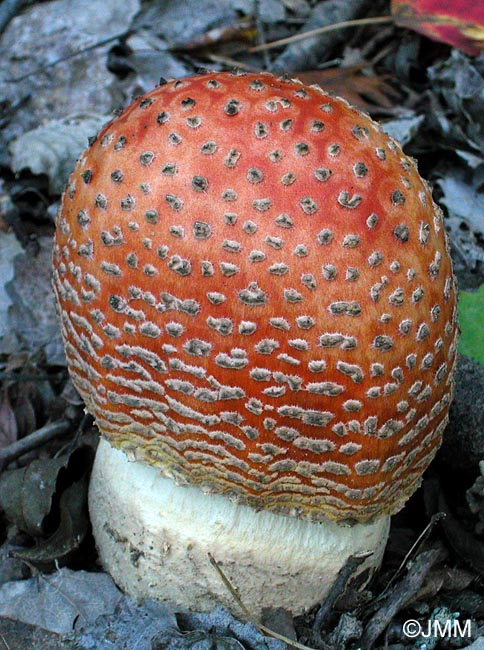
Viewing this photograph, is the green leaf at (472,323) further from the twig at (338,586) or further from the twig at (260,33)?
the twig at (260,33)

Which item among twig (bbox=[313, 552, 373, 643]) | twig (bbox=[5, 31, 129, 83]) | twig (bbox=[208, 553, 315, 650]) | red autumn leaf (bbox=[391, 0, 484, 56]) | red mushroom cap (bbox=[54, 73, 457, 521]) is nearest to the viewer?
red mushroom cap (bbox=[54, 73, 457, 521])

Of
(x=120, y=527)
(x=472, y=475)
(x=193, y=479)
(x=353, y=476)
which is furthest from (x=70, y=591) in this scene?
(x=472, y=475)

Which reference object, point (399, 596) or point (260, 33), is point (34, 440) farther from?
point (260, 33)

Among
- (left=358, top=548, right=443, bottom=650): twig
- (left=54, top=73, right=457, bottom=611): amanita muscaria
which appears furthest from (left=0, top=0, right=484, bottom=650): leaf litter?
(left=54, top=73, right=457, bottom=611): amanita muscaria

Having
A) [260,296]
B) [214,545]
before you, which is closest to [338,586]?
[214,545]

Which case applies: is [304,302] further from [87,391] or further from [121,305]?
[87,391]

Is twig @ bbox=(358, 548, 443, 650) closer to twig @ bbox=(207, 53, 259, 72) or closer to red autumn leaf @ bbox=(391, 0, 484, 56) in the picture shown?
red autumn leaf @ bbox=(391, 0, 484, 56)
